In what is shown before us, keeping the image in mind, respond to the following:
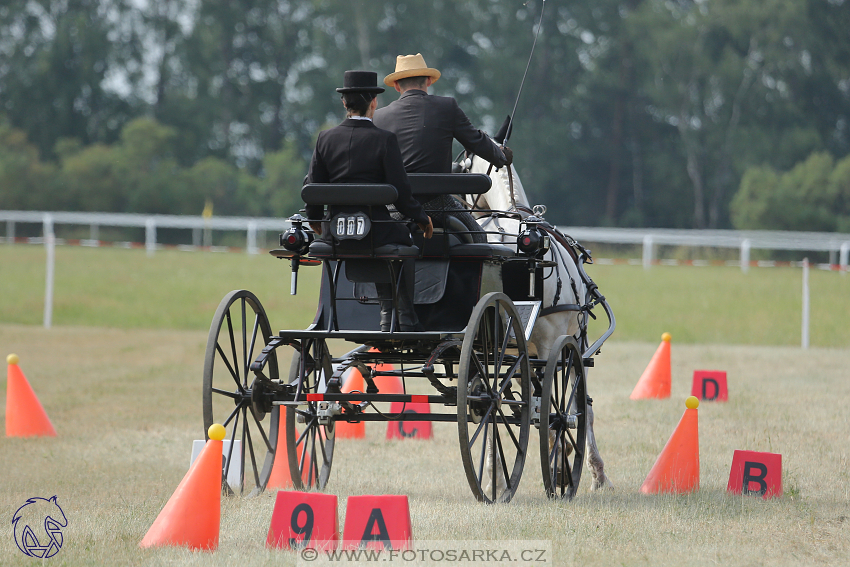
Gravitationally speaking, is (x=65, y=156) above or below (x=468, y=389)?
above

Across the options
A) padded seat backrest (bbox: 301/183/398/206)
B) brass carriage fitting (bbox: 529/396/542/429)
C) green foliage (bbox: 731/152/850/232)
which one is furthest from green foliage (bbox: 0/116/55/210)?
padded seat backrest (bbox: 301/183/398/206)

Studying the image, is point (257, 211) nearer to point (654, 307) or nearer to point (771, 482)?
point (654, 307)

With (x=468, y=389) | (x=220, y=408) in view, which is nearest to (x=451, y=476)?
(x=468, y=389)

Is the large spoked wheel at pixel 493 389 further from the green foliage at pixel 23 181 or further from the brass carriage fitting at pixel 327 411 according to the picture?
the green foliage at pixel 23 181

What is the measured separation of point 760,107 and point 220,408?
1402 inches

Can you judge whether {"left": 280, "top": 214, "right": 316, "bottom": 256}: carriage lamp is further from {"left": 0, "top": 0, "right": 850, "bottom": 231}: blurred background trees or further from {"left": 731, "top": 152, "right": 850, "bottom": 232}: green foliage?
{"left": 731, "top": 152, "right": 850, "bottom": 232}: green foliage

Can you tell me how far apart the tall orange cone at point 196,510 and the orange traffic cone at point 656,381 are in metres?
6.73

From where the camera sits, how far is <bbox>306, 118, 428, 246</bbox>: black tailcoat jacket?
5.33 m

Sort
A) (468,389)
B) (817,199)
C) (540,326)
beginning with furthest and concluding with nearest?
(817,199) → (540,326) → (468,389)

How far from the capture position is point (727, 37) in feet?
138

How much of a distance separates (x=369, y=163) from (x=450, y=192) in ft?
1.63

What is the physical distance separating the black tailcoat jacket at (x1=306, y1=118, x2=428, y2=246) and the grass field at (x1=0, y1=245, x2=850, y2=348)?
1302 cm

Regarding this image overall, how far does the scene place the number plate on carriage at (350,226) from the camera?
528cm

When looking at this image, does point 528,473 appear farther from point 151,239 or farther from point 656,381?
point 151,239
